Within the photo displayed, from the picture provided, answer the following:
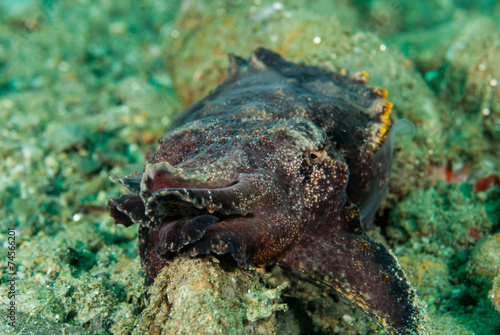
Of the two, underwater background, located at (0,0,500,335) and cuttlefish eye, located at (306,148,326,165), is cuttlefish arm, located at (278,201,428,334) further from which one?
cuttlefish eye, located at (306,148,326,165)

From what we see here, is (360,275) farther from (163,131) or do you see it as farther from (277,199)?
(163,131)

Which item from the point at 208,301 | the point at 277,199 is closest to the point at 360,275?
the point at 277,199

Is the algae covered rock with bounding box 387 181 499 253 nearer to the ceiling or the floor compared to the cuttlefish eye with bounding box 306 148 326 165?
nearer to the floor

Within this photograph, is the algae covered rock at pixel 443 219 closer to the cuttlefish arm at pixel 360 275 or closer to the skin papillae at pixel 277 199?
the skin papillae at pixel 277 199

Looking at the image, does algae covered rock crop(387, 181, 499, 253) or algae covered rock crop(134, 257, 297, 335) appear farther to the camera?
algae covered rock crop(387, 181, 499, 253)

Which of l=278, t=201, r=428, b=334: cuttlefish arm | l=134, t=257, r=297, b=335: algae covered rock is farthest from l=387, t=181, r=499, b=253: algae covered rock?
l=134, t=257, r=297, b=335: algae covered rock

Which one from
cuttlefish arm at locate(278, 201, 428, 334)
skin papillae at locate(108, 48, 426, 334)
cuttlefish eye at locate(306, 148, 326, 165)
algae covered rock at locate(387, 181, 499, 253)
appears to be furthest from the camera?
algae covered rock at locate(387, 181, 499, 253)

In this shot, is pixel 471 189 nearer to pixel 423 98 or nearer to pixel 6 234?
pixel 423 98

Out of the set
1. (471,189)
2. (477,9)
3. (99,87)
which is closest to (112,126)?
(99,87)
